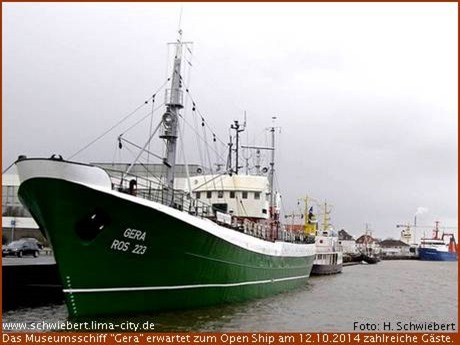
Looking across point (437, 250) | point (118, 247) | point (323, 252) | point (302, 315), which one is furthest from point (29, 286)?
point (437, 250)

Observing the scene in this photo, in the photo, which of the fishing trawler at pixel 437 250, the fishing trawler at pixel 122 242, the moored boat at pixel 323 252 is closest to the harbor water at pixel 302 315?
the fishing trawler at pixel 122 242

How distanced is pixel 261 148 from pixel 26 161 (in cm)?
2544

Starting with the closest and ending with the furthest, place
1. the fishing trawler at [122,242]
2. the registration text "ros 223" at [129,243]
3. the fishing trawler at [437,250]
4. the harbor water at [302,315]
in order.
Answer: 1. the fishing trawler at [122,242]
2. the registration text "ros 223" at [129,243]
3. the harbor water at [302,315]
4. the fishing trawler at [437,250]

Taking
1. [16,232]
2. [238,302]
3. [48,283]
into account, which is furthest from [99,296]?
[16,232]

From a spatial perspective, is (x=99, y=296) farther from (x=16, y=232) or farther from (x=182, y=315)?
(x=16, y=232)

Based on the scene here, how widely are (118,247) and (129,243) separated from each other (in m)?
0.34

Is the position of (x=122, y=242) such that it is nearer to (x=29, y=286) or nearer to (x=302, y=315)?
(x=29, y=286)

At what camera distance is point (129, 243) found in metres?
16.5

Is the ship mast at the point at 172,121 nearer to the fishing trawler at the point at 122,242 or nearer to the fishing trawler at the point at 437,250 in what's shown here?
the fishing trawler at the point at 122,242

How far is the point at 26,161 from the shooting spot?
15.7 metres

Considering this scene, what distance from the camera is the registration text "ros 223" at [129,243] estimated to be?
53.6 feet

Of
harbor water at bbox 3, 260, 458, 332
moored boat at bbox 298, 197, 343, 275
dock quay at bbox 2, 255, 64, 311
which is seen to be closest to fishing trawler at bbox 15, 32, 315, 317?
harbor water at bbox 3, 260, 458, 332

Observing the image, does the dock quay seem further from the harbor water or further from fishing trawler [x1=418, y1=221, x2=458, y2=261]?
fishing trawler [x1=418, y1=221, x2=458, y2=261]

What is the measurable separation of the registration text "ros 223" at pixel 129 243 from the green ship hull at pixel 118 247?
0.09ft
